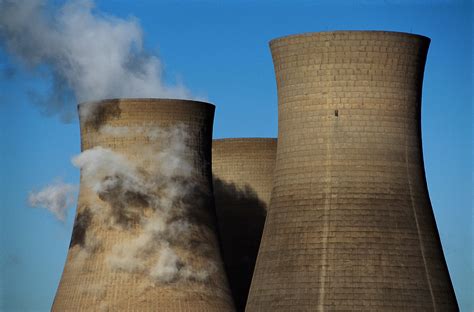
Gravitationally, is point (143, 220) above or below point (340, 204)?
above

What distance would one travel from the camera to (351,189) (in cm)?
3588

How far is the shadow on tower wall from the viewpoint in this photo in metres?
48.4

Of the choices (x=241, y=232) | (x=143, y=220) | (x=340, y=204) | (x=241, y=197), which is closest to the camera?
(x=340, y=204)

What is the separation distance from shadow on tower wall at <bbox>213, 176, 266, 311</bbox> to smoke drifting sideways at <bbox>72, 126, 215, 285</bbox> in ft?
22.5

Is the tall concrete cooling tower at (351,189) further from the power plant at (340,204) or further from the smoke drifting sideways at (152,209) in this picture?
the smoke drifting sideways at (152,209)

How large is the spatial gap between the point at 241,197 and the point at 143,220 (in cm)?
862

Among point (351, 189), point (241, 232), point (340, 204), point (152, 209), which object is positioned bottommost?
point (340, 204)

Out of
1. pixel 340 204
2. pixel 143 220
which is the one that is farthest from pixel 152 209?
pixel 340 204

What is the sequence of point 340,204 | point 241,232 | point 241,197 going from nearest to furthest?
point 340,204 → point 241,232 → point 241,197

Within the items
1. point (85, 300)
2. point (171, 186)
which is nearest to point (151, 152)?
point (171, 186)

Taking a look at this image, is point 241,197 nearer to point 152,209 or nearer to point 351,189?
point 152,209

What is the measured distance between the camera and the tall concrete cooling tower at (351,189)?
35.4 metres

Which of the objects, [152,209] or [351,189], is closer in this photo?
[351,189]

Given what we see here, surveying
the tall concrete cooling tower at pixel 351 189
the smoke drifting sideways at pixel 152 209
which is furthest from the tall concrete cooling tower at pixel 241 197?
the tall concrete cooling tower at pixel 351 189
